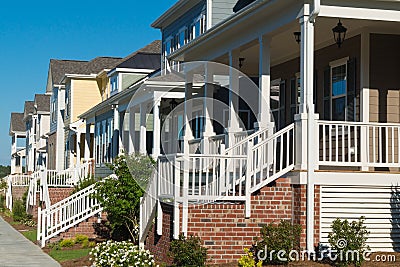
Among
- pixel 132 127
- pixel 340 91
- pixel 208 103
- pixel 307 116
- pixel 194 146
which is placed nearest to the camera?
pixel 307 116

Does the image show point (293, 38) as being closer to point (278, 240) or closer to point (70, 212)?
point (278, 240)

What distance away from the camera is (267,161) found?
44.0 ft

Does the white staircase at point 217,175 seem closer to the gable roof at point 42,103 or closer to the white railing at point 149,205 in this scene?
the white railing at point 149,205

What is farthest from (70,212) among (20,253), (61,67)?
(61,67)

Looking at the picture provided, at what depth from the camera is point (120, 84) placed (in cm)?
3516

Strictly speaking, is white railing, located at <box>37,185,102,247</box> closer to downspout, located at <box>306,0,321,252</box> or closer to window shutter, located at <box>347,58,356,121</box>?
window shutter, located at <box>347,58,356,121</box>

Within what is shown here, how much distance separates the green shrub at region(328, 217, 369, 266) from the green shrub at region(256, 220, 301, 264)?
2.16ft

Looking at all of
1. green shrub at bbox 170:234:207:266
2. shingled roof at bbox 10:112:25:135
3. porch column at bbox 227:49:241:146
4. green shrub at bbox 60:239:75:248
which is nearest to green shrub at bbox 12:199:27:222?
green shrub at bbox 60:239:75:248

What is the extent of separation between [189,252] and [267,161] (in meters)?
2.41

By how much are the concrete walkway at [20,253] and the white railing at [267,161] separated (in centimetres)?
554

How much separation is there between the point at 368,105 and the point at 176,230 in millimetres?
5295

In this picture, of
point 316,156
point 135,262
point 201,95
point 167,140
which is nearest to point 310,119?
point 316,156

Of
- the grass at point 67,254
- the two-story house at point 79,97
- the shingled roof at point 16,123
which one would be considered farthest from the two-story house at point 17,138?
the grass at point 67,254

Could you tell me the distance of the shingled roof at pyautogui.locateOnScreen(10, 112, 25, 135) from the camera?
73312mm
